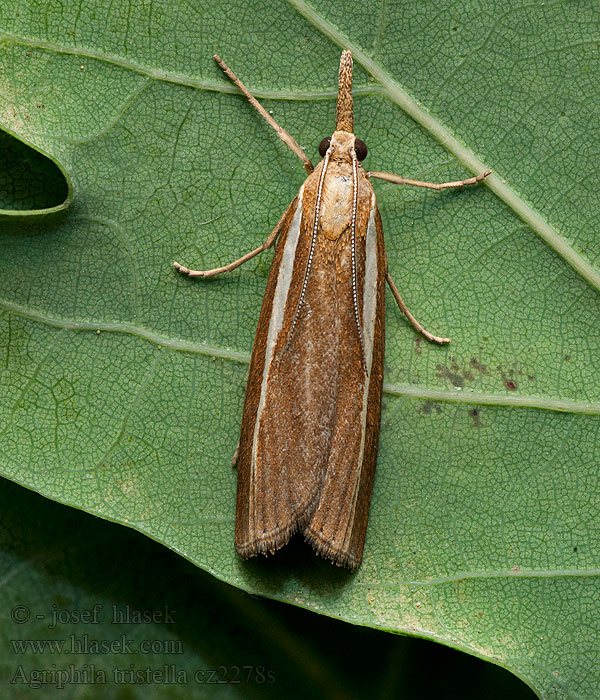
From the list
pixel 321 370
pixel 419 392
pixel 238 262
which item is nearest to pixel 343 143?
pixel 238 262

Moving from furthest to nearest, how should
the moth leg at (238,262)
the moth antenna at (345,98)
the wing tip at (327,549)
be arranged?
the moth leg at (238,262) < the moth antenna at (345,98) < the wing tip at (327,549)

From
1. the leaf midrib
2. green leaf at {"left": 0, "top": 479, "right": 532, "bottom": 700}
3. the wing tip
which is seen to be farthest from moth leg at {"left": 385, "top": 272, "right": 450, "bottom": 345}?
green leaf at {"left": 0, "top": 479, "right": 532, "bottom": 700}

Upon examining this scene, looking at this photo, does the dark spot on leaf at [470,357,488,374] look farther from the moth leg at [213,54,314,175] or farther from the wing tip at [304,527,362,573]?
the moth leg at [213,54,314,175]

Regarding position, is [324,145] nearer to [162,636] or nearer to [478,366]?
[478,366]

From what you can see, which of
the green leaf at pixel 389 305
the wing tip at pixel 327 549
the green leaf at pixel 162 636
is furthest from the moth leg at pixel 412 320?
the green leaf at pixel 162 636

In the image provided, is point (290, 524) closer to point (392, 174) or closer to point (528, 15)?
point (392, 174)

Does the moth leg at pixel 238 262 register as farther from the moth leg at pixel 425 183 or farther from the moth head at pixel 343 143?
the moth leg at pixel 425 183
